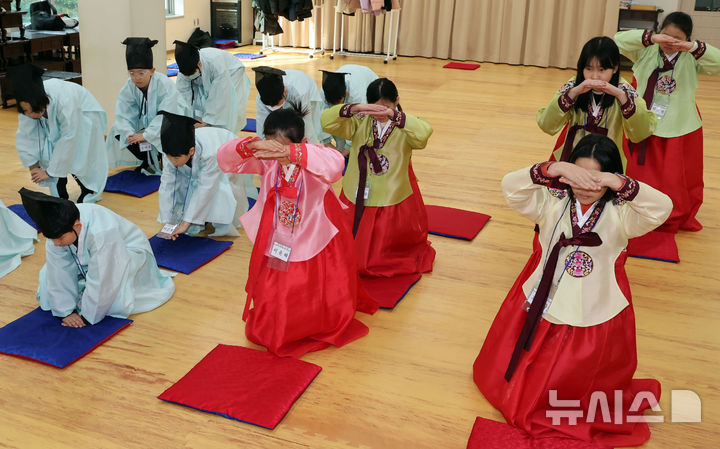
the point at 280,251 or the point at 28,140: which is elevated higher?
the point at 28,140

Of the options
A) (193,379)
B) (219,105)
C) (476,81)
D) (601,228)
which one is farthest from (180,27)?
(601,228)

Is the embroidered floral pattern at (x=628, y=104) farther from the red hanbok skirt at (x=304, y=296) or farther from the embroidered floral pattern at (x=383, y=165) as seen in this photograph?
the red hanbok skirt at (x=304, y=296)

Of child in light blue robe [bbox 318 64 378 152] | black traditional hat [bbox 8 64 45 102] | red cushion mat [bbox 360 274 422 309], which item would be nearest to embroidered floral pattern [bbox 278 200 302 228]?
red cushion mat [bbox 360 274 422 309]

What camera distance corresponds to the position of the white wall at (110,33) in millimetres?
5469

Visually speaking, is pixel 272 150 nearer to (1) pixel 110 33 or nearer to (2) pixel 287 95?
(2) pixel 287 95

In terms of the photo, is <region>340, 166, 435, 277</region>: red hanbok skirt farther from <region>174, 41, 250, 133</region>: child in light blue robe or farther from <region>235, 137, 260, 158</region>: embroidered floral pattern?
<region>174, 41, 250, 133</region>: child in light blue robe

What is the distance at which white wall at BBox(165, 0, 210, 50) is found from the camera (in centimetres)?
911

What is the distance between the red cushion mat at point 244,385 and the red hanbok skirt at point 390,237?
0.88m

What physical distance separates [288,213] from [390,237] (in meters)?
0.83

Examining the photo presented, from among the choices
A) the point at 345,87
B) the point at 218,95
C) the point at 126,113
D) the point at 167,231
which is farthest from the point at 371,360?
the point at 218,95

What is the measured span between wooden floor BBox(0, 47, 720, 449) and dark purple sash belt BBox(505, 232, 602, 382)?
0.29 meters

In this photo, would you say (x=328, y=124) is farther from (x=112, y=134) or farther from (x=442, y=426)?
(x=112, y=134)

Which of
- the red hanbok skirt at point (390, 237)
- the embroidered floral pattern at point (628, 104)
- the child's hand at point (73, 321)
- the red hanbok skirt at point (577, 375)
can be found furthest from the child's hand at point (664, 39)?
the child's hand at point (73, 321)

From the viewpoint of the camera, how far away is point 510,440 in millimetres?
2305
